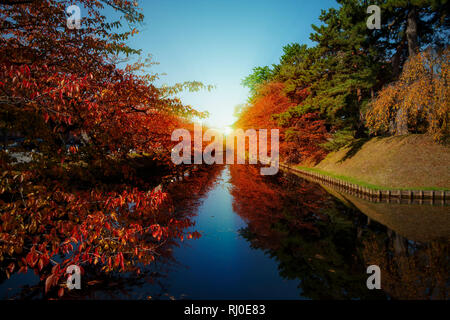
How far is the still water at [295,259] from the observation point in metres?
4.34

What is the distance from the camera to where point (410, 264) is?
204 inches

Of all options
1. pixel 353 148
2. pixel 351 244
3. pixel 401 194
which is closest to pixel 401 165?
pixel 401 194

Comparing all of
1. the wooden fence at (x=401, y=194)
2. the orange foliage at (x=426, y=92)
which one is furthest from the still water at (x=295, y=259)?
the orange foliage at (x=426, y=92)

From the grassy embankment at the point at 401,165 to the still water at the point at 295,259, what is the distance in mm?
3595

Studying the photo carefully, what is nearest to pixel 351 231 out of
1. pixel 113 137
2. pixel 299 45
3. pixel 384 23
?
pixel 113 137

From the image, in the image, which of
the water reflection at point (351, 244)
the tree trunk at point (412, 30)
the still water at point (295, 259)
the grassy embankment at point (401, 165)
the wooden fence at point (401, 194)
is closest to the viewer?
the still water at point (295, 259)

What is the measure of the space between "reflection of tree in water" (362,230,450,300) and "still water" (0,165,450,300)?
0.06ft

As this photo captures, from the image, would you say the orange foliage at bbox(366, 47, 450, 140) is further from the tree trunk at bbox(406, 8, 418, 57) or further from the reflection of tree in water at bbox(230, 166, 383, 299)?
the reflection of tree in water at bbox(230, 166, 383, 299)

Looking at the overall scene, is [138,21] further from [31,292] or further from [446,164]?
[446,164]

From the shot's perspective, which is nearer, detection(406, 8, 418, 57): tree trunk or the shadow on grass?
detection(406, 8, 418, 57): tree trunk

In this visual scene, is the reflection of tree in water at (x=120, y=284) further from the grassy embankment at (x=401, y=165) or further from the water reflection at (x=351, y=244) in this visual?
the grassy embankment at (x=401, y=165)

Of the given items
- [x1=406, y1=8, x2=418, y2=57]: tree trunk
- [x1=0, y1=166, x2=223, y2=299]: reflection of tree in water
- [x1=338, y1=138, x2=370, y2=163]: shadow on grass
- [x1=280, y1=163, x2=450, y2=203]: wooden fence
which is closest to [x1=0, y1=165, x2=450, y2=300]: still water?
[x1=0, y1=166, x2=223, y2=299]: reflection of tree in water

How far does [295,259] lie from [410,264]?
8.62ft

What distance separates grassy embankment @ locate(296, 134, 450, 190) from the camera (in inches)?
518
